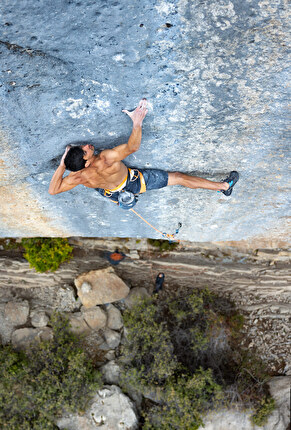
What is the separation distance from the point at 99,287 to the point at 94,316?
1.87 ft

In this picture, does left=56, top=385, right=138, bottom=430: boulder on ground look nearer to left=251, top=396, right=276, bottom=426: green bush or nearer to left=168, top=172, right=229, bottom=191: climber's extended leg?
left=251, top=396, right=276, bottom=426: green bush

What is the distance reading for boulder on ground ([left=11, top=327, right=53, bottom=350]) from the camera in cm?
621

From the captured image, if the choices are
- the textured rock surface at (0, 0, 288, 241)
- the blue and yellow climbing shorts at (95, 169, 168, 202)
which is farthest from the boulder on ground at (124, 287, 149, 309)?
the blue and yellow climbing shorts at (95, 169, 168, 202)

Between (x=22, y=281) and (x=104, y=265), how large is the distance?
1619 mm

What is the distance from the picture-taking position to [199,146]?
3.33 metres

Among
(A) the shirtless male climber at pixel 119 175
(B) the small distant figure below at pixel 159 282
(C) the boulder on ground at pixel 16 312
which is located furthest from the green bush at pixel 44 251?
(A) the shirtless male climber at pixel 119 175

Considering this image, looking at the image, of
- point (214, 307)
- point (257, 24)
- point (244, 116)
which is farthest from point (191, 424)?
point (257, 24)

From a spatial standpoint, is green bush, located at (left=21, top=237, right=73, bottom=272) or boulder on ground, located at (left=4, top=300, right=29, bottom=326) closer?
green bush, located at (left=21, top=237, right=73, bottom=272)

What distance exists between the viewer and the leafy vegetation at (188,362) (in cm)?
566

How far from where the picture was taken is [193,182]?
3691 millimetres

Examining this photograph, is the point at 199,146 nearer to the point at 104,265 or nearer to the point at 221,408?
the point at 104,265

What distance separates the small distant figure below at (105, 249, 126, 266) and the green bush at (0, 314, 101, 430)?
1665mm

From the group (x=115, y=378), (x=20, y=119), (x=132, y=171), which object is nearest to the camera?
(x=20, y=119)

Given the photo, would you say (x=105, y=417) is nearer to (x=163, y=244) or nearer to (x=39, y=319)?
(x=39, y=319)
